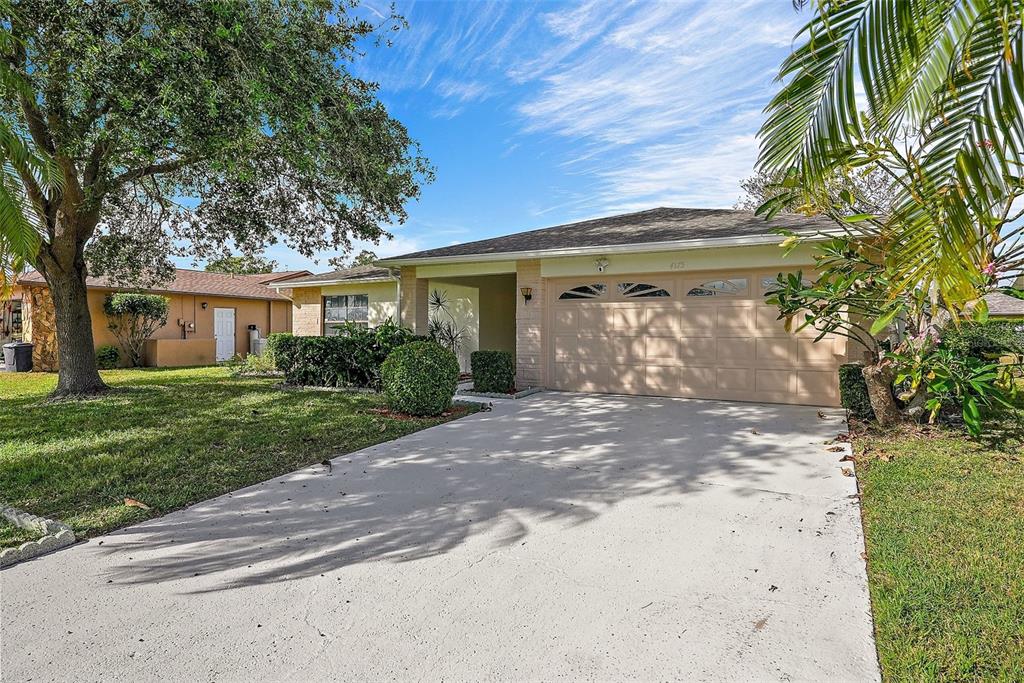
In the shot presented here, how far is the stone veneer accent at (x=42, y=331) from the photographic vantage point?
55.5 feet

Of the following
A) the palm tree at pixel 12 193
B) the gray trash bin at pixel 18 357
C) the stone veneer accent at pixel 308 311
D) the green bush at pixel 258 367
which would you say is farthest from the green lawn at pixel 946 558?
the gray trash bin at pixel 18 357

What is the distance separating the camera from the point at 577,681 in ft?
7.79

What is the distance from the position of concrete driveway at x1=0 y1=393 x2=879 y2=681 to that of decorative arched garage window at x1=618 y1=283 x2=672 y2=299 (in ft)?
17.2

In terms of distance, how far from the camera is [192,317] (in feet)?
66.4

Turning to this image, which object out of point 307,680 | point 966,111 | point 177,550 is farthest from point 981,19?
point 177,550

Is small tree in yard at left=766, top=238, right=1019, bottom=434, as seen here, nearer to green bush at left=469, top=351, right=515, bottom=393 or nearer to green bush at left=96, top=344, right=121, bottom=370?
green bush at left=469, top=351, right=515, bottom=393

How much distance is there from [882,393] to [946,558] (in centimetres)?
419

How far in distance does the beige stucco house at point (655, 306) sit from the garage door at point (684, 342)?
18 millimetres

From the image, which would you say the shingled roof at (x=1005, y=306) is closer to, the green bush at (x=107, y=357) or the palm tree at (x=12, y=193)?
the palm tree at (x=12, y=193)

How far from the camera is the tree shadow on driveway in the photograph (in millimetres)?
3637

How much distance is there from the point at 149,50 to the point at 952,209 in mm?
7844

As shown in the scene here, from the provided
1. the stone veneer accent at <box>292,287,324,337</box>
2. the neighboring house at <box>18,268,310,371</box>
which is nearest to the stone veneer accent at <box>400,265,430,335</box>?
the stone veneer accent at <box>292,287,324,337</box>

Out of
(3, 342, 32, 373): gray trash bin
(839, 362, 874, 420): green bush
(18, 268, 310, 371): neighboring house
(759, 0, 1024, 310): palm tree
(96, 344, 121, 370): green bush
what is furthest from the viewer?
(96, 344, 121, 370): green bush

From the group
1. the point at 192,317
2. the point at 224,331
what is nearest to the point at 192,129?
the point at 192,317
